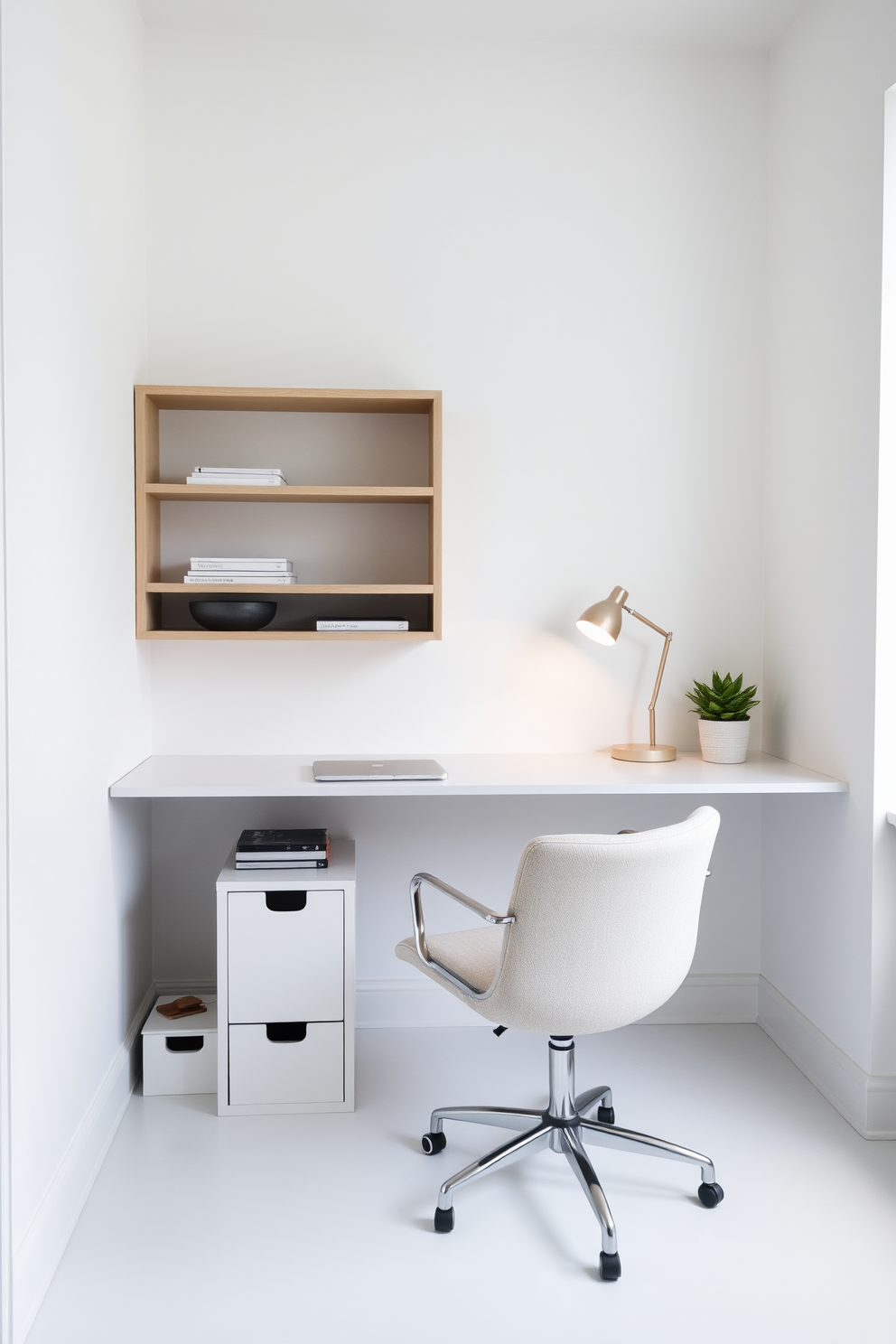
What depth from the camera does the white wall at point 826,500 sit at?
236cm

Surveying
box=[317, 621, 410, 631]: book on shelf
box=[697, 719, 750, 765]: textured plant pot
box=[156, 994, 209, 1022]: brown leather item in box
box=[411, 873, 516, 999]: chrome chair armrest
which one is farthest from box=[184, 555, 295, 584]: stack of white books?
box=[697, 719, 750, 765]: textured plant pot

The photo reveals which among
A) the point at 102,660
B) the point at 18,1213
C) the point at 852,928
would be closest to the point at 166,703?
the point at 102,660

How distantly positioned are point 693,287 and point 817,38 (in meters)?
0.67

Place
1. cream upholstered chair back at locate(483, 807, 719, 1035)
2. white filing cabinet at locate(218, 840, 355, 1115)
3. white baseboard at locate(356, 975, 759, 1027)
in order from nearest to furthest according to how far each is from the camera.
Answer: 1. cream upholstered chair back at locate(483, 807, 719, 1035)
2. white filing cabinet at locate(218, 840, 355, 1115)
3. white baseboard at locate(356, 975, 759, 1027)

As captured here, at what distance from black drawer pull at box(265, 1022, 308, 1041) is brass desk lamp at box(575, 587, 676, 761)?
1.14 meters

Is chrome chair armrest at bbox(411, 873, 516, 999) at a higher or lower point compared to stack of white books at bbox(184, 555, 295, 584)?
lower

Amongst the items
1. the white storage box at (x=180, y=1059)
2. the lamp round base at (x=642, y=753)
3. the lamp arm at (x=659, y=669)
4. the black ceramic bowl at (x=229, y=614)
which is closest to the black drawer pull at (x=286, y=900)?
the white storage box at (x=180, y=1059)

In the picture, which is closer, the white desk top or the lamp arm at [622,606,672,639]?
the white desk top

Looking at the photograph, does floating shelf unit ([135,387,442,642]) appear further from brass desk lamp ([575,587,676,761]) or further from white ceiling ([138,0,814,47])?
white ceiling ([138,0,814,47])

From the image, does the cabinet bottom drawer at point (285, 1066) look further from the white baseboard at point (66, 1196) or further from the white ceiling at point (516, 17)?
the white ceiling at point (516, 17)

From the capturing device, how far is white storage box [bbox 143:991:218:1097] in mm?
2531

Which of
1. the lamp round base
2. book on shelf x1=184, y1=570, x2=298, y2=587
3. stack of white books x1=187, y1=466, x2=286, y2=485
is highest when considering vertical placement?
stack of white books x1=187, y1=466, x2=286, y2=485

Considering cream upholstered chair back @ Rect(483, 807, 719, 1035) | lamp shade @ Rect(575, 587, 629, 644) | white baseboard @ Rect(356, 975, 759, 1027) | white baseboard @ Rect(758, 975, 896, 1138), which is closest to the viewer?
cream upholstered chair back @ Rect(483, 807, 719, 1035)

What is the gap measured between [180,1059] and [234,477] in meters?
1.53
